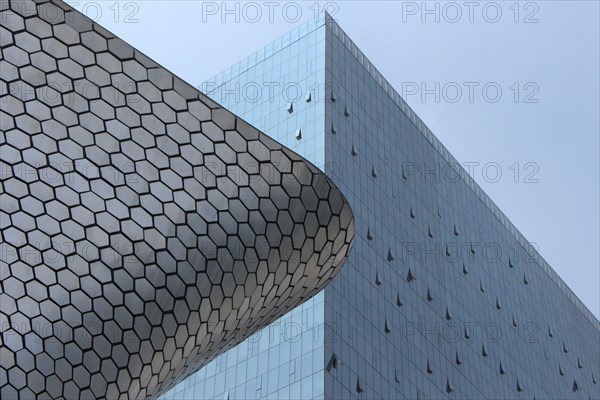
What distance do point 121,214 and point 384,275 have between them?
28.0 metres

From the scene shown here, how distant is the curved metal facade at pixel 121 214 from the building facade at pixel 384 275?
1887 cm

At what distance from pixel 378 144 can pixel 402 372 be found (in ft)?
38.4

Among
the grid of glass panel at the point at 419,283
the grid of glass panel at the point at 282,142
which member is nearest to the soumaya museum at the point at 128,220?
the grid of glass panel at the point at 282,142

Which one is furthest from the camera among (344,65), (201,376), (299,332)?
(344,65)

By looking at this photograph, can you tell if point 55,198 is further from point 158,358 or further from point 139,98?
point 158,358

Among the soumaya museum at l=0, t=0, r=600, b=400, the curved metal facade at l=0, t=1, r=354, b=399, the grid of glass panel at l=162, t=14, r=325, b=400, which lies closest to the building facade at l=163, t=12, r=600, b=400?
the grid of glass panel at l=162, t=14, r=325, b=400

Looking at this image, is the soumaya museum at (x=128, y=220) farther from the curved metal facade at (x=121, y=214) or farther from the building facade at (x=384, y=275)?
the building facade at (x=384, y=275)

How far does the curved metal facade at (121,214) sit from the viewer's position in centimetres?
1914

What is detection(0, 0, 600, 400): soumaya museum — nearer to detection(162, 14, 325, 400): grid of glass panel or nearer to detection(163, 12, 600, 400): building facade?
detection(162, 14, 325, 400): grid of glass panel

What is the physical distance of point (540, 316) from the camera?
6625 centimetres

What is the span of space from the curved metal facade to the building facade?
1887 cm

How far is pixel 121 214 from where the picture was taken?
19.9m

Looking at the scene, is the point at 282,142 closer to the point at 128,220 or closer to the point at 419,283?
the point at 419,283

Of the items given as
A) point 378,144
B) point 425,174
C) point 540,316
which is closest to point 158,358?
point 378,144
